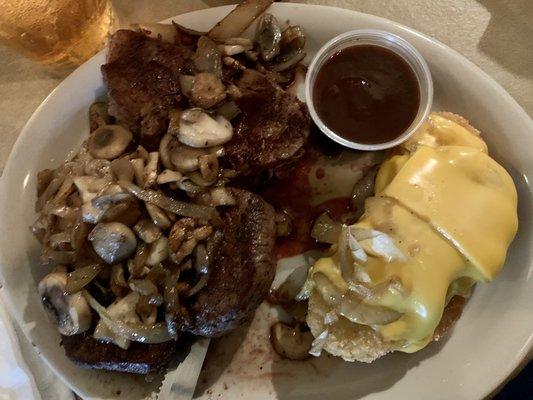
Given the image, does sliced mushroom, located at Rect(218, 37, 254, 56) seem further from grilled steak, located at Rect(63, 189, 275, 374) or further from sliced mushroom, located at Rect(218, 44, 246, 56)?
grilled steak, located at Rect(63, 189, 275, 374)

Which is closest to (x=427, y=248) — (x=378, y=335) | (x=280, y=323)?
(x=378, y=335)

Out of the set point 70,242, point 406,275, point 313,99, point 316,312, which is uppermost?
point 313,99

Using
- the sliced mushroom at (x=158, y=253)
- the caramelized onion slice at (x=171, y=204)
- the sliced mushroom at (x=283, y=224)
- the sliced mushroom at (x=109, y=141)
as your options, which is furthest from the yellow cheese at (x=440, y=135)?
the sliced mushroom at (x=109, y=141)

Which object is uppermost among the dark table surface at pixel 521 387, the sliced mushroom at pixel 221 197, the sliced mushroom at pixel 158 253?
the sliced mushroom at pixel 221 197

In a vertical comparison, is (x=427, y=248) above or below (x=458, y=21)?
below

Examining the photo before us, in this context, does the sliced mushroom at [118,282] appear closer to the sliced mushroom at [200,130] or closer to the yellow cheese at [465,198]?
the sliced mushroom at [200,130]

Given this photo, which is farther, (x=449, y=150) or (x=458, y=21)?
(x=458, y=21)

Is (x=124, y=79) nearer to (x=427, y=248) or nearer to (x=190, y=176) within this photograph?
(x=190, y=176)
